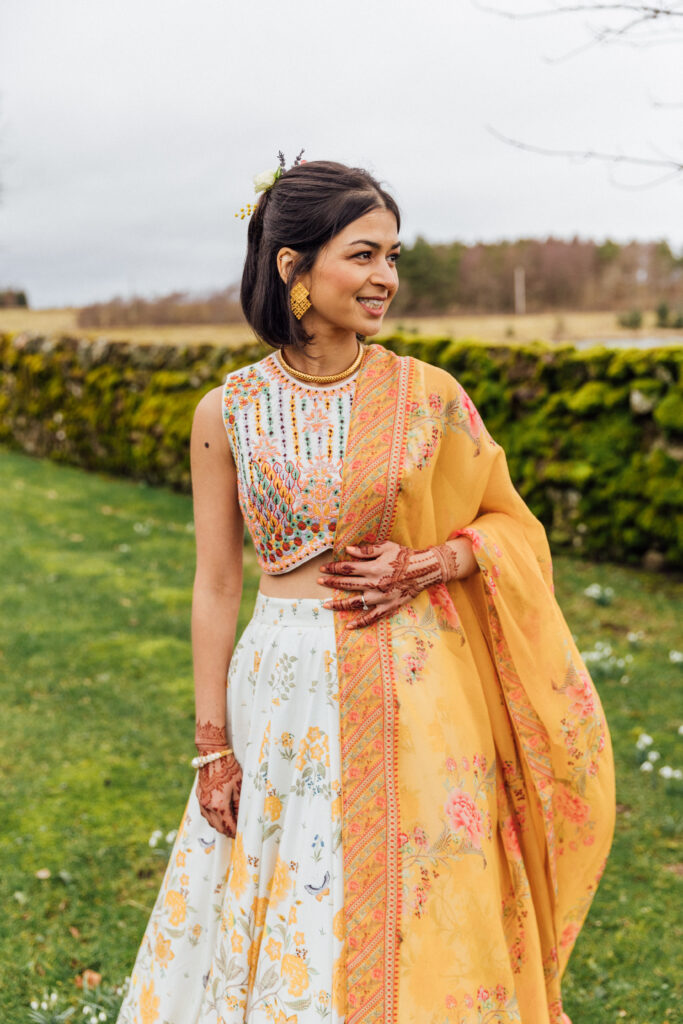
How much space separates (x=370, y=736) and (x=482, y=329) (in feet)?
43.5

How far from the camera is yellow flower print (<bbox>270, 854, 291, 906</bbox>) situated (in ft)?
6.92

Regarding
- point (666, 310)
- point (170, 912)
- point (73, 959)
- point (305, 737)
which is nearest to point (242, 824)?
point (305, 737)

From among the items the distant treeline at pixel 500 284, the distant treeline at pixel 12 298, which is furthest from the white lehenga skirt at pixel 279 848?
the distant treeline at pixel 12 298

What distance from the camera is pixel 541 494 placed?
8930 mm

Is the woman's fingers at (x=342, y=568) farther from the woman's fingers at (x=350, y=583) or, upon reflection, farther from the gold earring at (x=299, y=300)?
the gold earring at (x=299, y=300)

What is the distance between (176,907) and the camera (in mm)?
2441

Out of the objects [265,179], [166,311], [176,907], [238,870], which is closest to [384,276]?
[265,179]

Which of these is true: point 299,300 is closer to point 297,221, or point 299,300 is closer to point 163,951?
point 297,221

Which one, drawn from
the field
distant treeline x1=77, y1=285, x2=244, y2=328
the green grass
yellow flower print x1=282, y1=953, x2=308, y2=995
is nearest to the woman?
yellow flower print x1=282, y1=953, x2=308, y2=995

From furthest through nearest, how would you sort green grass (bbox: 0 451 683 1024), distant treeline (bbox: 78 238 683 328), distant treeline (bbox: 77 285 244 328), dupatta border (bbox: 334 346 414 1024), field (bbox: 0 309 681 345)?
1. distant treeline (bbox: 78 238 683 328)
2. distant treeline (bbox: 77 285 244 328)
3. field (bbox: 0 309 681 345)
4. green grass (bbox: 0 451 683 1024)
5. dupatta border (bbox: 334 346 414 1024)

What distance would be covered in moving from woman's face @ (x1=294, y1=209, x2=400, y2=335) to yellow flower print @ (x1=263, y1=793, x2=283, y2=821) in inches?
43.5

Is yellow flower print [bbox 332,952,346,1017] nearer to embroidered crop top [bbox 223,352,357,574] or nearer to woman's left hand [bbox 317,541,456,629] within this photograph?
woman's left hand [bbox 317,541,456,629]

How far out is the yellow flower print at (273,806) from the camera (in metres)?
2.18

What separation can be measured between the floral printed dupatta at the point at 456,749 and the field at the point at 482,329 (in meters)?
10.2
